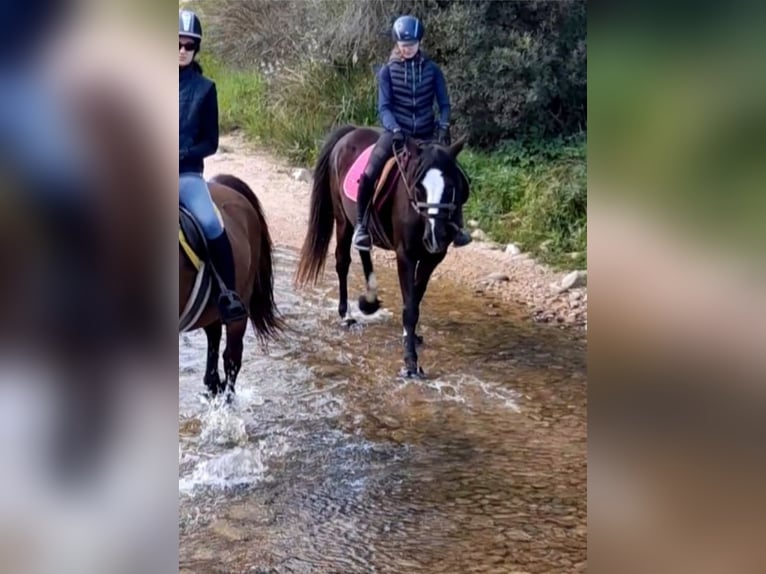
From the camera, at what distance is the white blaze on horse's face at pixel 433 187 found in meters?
1.91

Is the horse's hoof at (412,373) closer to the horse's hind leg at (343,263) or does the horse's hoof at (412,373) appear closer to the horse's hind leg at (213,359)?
the horse's hind leg at (343,263)

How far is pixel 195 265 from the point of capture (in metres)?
1.72

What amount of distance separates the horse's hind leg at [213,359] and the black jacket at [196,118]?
0.35 m

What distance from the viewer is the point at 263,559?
1.66 m

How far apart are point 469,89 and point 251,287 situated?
0.70 m

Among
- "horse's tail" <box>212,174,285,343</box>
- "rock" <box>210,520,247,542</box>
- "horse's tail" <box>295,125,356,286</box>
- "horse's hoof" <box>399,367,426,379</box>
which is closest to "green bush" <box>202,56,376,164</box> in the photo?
"horse's tail" <box>295,125,356,286</box>

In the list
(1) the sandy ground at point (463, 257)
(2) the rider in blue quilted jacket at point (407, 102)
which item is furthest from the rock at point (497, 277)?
(2) the rider in blue quilted jacket at point (407, 102)

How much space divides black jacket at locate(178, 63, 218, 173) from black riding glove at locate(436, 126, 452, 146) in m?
Answer: 0.53

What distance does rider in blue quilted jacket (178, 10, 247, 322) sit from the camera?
5.65ft

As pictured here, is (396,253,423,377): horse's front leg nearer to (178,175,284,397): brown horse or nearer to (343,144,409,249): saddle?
(343,144,409,249): saddle

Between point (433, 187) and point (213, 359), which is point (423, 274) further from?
point (213, 359)
